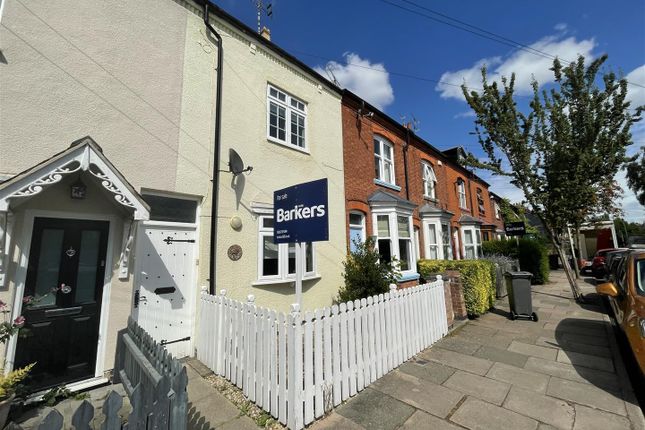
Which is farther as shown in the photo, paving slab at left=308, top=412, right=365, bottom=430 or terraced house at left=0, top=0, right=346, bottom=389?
terraced house at left=0, top=0, right=346, bottom=389

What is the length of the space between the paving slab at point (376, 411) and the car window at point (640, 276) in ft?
13.4

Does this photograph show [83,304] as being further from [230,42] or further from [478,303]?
[478,303]

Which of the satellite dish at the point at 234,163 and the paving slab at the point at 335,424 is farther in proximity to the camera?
the satellite dish at the point at 234,163

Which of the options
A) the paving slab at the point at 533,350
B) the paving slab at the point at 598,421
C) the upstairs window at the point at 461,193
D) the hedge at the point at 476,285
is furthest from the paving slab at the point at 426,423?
the upstairs window at the point at 461,193

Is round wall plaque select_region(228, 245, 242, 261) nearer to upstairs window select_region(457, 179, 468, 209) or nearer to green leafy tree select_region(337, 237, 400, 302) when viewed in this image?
green leafy tree select_region(337, 237, 400, 302)

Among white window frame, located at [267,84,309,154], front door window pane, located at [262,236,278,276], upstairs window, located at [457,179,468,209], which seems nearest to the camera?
front door window pane, located at [262,236,278,276]

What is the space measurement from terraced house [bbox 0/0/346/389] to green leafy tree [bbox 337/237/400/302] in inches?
36.0

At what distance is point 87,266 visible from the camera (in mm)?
4250

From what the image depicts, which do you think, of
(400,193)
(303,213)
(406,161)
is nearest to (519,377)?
(303,213)

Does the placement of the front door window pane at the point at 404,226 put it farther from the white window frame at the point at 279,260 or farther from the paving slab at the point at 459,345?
the paving slab at the point at 459,345

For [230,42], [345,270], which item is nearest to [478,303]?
[345,270]

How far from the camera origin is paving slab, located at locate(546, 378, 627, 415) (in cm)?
356

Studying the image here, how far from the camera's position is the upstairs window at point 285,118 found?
739 cm

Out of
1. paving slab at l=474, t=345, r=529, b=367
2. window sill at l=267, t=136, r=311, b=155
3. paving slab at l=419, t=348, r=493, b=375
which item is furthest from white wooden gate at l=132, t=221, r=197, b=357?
paving slab at l=474, t=345, r=529, b=367
